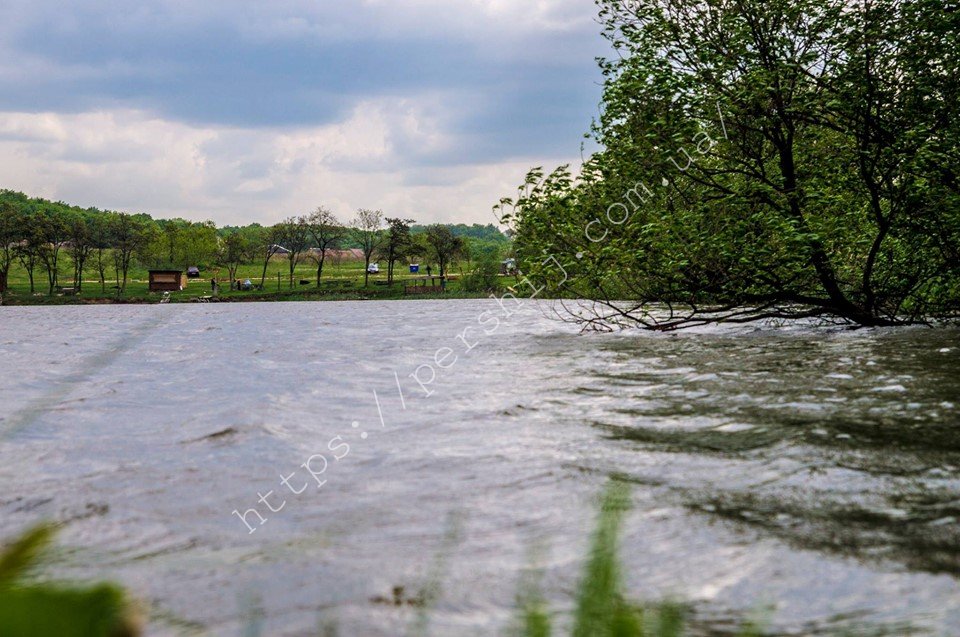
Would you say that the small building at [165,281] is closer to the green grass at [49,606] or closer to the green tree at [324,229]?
the green tree at [324,229]

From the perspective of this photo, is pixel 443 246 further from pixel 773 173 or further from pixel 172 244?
pixel 773 173

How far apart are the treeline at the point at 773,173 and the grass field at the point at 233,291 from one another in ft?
206

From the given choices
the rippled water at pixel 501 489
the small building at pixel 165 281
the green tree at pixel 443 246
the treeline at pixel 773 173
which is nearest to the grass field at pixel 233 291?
the small building at pixel 165 281

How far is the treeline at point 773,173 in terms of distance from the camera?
18250 mm

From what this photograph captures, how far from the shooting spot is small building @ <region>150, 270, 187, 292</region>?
117250 mm

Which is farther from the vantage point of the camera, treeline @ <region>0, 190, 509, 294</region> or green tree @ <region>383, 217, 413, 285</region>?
green tree @ <region>383, 217, 413, 285</region>

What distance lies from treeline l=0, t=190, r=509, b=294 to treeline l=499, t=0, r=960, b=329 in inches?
3786

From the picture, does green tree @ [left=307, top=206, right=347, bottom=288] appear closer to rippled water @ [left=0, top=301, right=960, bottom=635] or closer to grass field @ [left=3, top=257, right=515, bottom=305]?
grass field @ [left=3, top=257, right=515, bottom=305]

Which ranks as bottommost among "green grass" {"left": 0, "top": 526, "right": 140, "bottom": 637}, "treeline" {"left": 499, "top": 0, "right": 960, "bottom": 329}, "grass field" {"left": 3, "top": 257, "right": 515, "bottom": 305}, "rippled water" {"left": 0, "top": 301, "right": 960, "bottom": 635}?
"grass field" {"left": 3, "top": 257, "right": 515, "bottom": 305}

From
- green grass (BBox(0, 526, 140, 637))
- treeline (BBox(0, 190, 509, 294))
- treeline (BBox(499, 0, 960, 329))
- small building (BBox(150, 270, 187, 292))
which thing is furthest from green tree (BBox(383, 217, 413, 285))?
green grass (BBox(0, 526, 140, 637))

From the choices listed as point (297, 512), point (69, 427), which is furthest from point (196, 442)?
point (297, 512)

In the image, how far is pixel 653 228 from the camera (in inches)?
770

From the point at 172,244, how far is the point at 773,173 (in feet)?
431

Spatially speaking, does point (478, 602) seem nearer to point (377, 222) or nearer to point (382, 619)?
point (382, 619)
